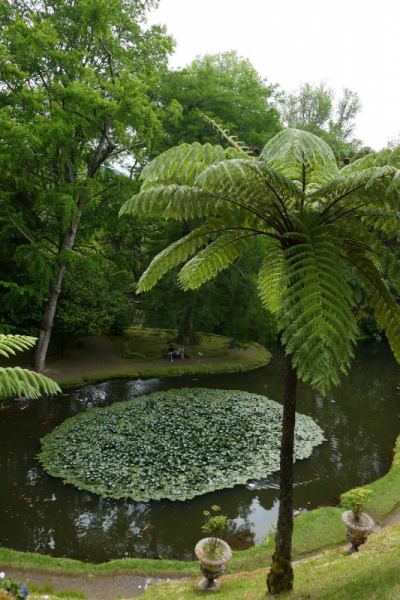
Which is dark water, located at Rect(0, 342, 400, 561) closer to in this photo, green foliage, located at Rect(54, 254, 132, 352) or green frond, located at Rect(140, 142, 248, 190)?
green foliage, located at Rect(54, 254, 132, 352)

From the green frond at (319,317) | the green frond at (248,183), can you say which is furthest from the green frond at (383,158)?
the green frond at (319,317)

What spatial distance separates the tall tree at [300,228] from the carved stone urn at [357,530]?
6.49 feet

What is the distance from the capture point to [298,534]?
6043 mm

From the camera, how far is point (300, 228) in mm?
3514

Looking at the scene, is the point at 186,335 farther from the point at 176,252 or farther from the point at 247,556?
the point at 176,252

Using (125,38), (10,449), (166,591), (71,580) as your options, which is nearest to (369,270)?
(166,591)

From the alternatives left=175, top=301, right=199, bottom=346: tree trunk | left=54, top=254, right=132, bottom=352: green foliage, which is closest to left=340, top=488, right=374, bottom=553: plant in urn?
left=54, top=254, right=132, bottom=352: green foliage

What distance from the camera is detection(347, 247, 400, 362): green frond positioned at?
3697 millimetres

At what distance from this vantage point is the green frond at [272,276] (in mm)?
4457

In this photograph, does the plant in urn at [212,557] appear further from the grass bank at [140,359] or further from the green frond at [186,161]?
the grass bank at [140,359]

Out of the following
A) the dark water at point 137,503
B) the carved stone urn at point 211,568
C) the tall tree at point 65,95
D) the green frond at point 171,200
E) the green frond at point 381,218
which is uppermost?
the tall tree at point 65,95

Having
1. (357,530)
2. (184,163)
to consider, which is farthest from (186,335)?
(184,163)

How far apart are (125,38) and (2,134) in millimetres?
7023

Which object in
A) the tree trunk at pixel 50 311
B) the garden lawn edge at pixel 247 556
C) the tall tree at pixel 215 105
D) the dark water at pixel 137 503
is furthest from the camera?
the tall tree at pixel 215 105
